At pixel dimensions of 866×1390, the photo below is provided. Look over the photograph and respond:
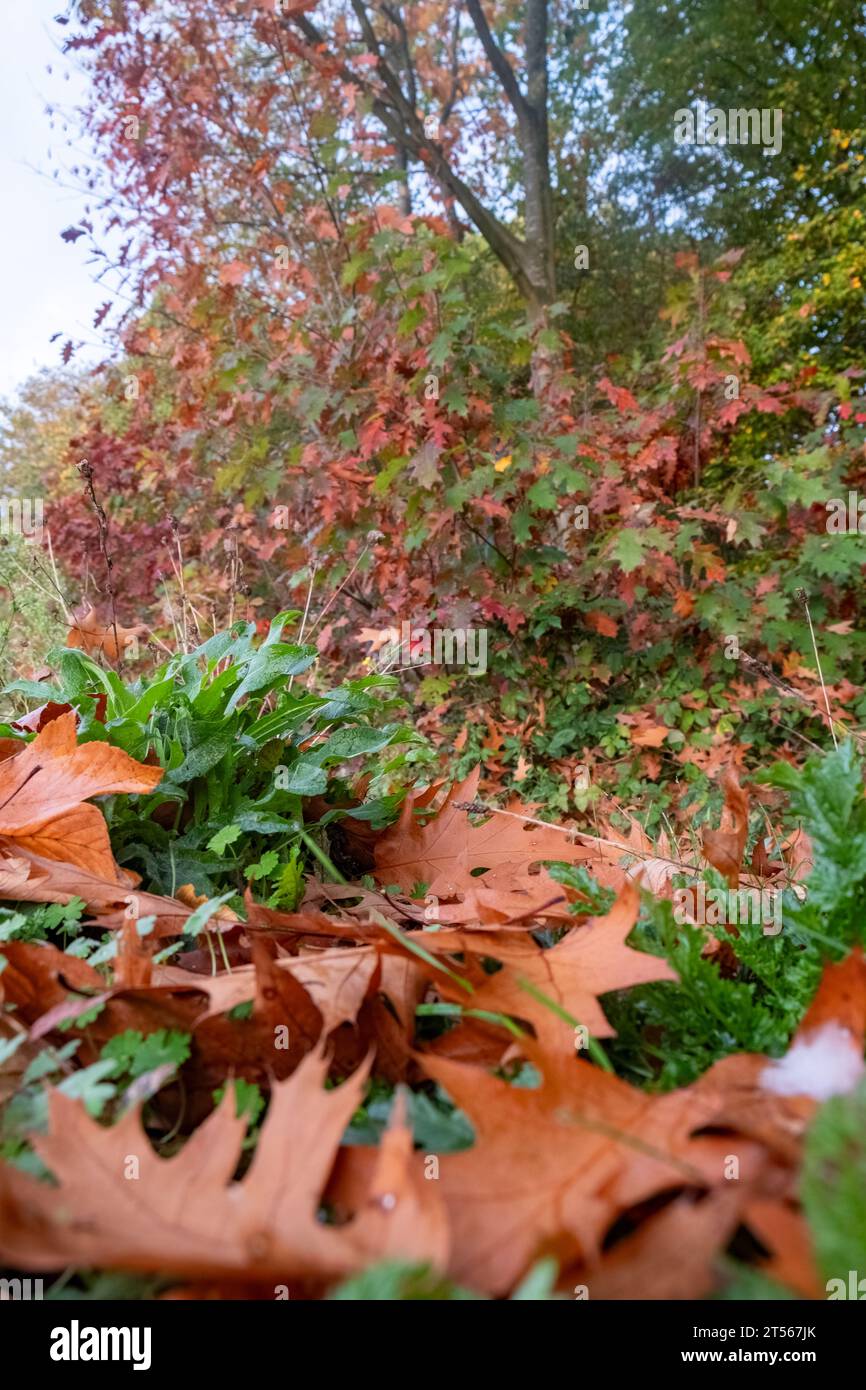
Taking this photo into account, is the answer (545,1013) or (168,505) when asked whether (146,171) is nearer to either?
(168,505)

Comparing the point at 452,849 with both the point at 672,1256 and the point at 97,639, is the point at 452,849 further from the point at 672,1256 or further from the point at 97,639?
the point at 97,639

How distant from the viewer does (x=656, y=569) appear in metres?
3.82

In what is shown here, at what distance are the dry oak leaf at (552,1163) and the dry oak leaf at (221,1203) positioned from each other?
0.04m

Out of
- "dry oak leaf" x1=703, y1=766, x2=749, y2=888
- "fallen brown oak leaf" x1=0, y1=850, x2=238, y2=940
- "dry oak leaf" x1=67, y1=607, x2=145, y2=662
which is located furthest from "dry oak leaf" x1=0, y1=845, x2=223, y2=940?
"dry oak leaf" x1=67, y1=607, x2=145, y2=662

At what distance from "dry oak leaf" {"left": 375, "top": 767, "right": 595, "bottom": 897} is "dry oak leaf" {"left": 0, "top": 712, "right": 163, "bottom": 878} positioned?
475mm

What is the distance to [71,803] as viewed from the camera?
1.06m

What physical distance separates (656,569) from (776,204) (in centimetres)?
698

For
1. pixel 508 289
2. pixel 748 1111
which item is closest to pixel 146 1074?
pixel 748 1111

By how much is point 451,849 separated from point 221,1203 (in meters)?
0.93

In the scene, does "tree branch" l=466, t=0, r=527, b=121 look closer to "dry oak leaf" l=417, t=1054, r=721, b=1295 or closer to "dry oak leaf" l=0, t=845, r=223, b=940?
"dry oak leaf" l=0, t=845, r=223, b=940

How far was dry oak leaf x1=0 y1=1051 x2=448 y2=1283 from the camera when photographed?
43 centimetres

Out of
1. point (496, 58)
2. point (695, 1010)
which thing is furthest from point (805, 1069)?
point (496, 58)
